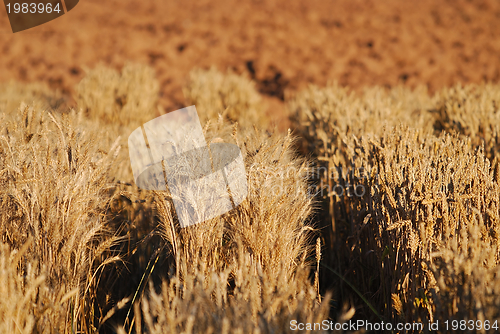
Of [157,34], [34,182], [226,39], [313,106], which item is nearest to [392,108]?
[313,106]

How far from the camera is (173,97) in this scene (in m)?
6.84

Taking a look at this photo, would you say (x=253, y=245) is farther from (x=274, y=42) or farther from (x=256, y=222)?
(x=274, y=42)

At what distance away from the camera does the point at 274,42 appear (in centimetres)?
874

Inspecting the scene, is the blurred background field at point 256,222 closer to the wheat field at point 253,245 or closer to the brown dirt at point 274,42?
the wheat field at point 253,245

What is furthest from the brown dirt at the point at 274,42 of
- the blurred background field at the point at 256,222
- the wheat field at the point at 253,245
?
the wheat field at the point at 253,245

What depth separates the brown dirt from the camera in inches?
297

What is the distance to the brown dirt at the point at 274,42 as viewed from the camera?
754 cm

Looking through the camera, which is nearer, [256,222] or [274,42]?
[256,222]

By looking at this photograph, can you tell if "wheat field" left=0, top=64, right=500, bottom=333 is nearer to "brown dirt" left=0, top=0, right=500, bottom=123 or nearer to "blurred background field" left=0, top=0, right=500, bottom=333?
"blurred background field" left=0, top=0, right=500, bottom=333

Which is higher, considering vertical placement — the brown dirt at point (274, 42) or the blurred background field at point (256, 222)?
the brown dirt at point (274, 42)

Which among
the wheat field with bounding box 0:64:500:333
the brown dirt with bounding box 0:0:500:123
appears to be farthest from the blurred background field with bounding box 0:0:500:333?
the brown dirt with bounding box 0:0:500:123

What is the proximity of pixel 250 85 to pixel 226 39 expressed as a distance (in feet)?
17.3

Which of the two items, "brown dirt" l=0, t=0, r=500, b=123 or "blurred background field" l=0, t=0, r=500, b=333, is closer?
"blurred background field" l=0, t=0, r=500, b=333

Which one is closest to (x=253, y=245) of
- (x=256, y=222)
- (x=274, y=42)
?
(x=256, y=222)
